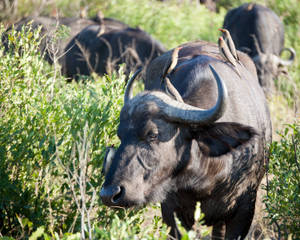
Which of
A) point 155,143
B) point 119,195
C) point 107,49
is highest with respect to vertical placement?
point 155,143

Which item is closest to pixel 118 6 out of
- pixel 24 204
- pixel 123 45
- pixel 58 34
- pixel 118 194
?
pixel 123 45

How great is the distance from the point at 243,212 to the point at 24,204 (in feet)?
5.62

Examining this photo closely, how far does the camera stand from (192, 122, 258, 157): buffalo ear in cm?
329

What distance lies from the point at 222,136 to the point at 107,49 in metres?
7.28

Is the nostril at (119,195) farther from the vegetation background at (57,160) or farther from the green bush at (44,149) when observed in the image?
the green bush at (44,149)

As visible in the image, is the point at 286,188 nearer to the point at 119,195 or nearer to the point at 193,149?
the point at 193,149

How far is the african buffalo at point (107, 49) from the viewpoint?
995 cm

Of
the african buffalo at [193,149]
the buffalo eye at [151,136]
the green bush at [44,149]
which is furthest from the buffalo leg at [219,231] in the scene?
the buffalo eye at [151,136]

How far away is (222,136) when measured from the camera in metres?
3.36

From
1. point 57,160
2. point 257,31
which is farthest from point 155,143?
point 257,31

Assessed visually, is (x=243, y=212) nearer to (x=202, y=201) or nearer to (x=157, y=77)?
(x=202, y=201)

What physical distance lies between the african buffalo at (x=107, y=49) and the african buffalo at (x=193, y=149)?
571 cm

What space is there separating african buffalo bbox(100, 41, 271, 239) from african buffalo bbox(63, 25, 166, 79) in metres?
5.71

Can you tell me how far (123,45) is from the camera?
33.2ft
